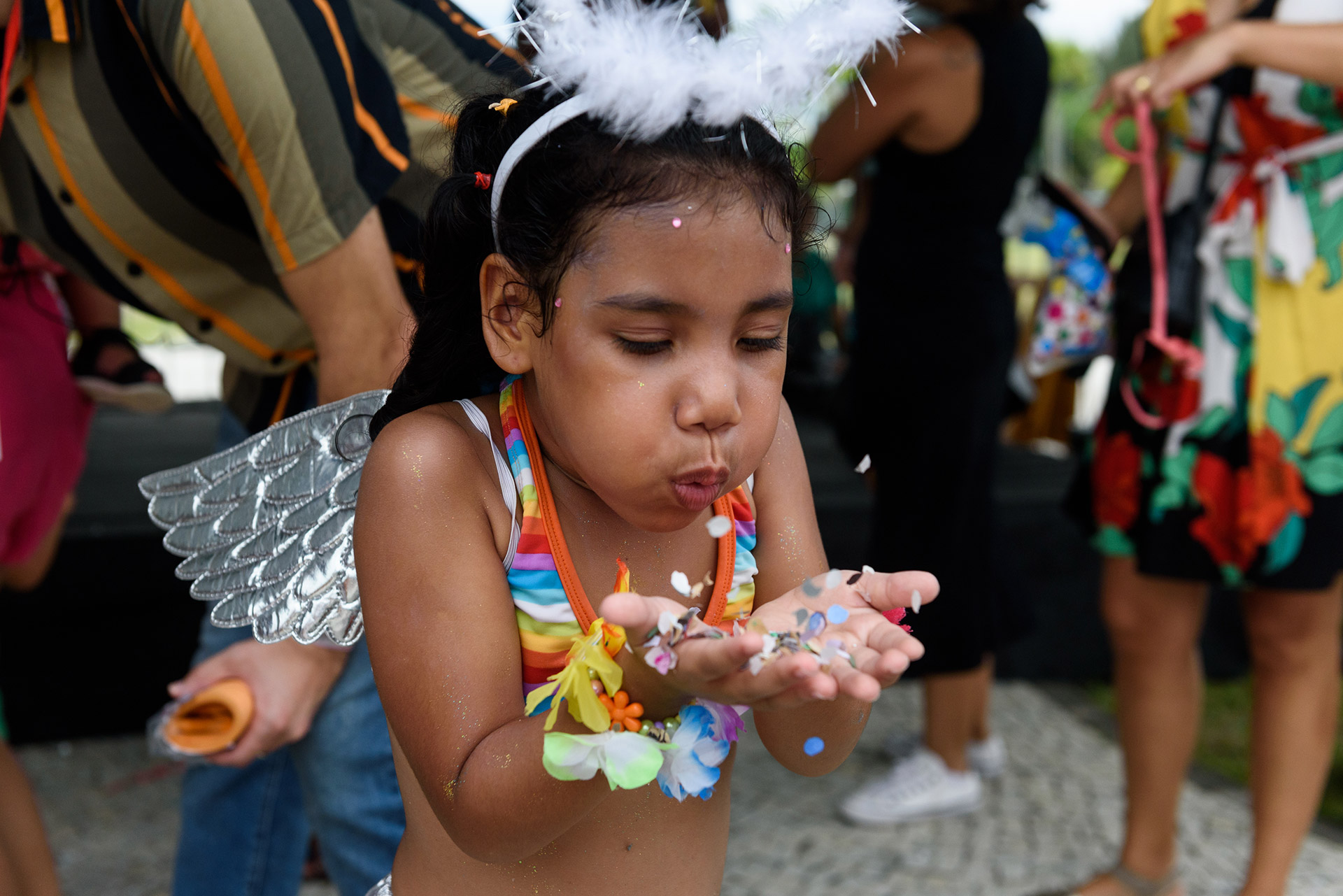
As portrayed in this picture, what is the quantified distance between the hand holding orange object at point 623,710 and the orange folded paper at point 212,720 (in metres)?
0.78

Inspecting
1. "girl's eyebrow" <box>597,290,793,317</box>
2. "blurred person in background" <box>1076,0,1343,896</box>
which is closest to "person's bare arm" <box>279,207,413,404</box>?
"girl's eyebrow" <box>597,290,793,317</box>

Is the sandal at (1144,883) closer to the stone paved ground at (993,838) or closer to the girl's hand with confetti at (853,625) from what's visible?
the stone paved ground at (993,838)

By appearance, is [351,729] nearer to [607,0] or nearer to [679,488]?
[679,488]

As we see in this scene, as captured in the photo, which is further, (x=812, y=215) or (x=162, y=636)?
(x=162, y=636)

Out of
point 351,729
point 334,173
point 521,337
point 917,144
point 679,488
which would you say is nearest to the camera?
point 679,488

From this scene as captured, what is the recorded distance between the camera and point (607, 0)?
115cm

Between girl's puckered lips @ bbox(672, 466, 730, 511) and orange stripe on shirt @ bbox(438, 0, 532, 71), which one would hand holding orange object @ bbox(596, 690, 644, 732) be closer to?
girl's puckered lips @ bbox(672, 466, 730, 511)

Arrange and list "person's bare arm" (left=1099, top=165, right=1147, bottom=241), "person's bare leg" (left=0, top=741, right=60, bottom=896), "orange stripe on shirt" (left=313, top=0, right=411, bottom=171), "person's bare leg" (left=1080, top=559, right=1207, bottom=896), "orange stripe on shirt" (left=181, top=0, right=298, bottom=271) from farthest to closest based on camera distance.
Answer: "person's bare arm" (left=1099, top=165, right=1147, bottom=241) < "person's bare leg" (left=1080, top=559, right=1207, bottom=896) < "person's bare leg" (left=0, top=741, right=60, bottom=896) < "orange stripe on shirt" (left=313, top=0, right=411, bottom=171) < "orange stripe on shirt" (left=181, top=0, right=298, bottom=271)

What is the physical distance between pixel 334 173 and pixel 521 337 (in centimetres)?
49

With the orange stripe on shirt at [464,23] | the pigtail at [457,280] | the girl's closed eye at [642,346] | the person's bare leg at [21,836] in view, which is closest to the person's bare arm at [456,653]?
the pigtail at [457,280]

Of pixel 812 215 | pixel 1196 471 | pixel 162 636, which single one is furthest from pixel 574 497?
pixel 162 636

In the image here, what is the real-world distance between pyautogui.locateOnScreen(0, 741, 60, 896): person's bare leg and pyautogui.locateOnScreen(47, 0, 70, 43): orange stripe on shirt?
109 centimetres

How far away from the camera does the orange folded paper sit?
1545 millimetres

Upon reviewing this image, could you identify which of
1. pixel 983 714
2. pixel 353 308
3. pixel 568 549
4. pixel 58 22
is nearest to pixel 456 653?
pixel 568 549
